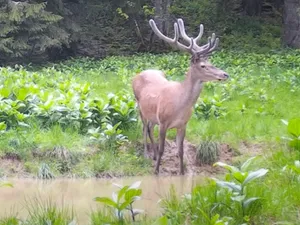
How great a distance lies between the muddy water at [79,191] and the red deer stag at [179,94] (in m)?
0.42

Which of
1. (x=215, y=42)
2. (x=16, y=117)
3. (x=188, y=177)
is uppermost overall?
(x=215, y=42)

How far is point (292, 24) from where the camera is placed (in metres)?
21.1

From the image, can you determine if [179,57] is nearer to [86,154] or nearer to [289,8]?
[289,8]

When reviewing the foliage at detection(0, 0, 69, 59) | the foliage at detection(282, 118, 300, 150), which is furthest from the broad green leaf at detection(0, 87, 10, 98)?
the foliage at detection(0, 0, 69, 59)

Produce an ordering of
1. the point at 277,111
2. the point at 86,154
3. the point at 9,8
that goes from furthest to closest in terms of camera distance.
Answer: the point at 9,8 < the point at 277,111 < the point at 86,154

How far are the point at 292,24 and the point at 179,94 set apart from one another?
45.5ft

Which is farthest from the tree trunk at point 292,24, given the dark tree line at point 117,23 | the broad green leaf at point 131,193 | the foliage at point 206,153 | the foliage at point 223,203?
the broad green leaf at point 131,193

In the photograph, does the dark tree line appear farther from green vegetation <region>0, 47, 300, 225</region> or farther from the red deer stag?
the red deer stag

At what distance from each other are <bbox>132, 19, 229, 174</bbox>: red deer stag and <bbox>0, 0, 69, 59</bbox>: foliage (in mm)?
9786

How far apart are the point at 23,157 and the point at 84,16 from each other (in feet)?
44.9

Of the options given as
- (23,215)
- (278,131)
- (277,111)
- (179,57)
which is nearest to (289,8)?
(179,57)

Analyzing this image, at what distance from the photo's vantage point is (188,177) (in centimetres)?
838

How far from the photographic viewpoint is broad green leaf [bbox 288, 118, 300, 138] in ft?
17.0

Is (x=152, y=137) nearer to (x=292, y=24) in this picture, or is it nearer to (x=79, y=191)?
(x=79, y=191)
